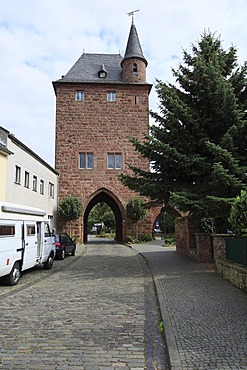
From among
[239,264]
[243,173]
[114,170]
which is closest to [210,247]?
[243,173]

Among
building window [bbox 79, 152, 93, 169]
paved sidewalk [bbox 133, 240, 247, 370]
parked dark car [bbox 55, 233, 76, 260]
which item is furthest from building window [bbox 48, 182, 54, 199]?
paved sidewalk [bbox 133, 240, 247, 370]

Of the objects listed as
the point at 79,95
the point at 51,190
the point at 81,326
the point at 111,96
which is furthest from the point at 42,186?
the point at 81,326

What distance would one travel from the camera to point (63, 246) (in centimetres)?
1886

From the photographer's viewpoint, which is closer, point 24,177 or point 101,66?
point 24,177

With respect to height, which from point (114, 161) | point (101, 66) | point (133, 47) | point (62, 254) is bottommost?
point (62, 254)

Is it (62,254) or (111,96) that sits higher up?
(111,96)

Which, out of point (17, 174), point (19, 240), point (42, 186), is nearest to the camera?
point (19, 240)

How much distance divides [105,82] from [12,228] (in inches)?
1066

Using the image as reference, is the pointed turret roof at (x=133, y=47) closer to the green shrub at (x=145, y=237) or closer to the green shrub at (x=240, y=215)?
the green shrub at (x=145, y=237)

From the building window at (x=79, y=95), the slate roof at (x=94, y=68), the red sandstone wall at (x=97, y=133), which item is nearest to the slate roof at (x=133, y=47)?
the slate roof at (x=94, y=68)

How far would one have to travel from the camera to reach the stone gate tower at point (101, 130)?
33.6 m

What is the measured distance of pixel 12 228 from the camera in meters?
10.4

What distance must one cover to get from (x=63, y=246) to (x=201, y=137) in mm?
9257

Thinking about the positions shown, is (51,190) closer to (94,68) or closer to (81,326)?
Result: (94,68)
